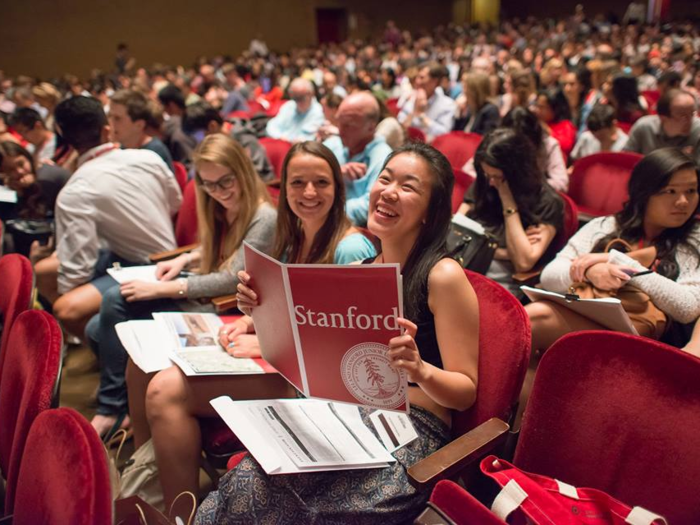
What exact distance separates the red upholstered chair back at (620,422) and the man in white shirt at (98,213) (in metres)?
1.98

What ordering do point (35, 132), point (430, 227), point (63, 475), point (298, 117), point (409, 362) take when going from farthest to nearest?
point (298, 117)
point (35, 132)
point (430, 227)
point (409, 362)
point (63, 475)

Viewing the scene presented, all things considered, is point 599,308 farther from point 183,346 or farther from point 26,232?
point 26,232

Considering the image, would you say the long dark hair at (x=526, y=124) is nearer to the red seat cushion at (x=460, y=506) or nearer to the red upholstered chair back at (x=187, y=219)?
the red upholstered chair back at (x=187, y=219)

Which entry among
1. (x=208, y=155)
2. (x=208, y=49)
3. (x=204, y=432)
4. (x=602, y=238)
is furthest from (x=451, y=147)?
(x=208, y=49)

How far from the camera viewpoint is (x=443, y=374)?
1.29 metres

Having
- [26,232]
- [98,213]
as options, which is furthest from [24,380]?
[26,232]

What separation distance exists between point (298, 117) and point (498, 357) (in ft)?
15.2

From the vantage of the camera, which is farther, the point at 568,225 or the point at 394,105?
the point at 394,105

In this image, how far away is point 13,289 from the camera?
1589mm

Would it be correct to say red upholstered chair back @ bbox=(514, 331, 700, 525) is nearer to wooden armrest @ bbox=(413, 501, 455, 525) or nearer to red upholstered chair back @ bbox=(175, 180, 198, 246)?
wooden armrest @ bbox=(413, 501, 455, 525)

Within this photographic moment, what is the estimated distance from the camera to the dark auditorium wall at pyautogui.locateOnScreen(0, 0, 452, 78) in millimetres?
13289

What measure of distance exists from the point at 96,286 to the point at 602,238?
222 centimetres

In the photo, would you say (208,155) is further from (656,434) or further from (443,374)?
(656,434)

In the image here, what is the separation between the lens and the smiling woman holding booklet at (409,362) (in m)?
1.24
